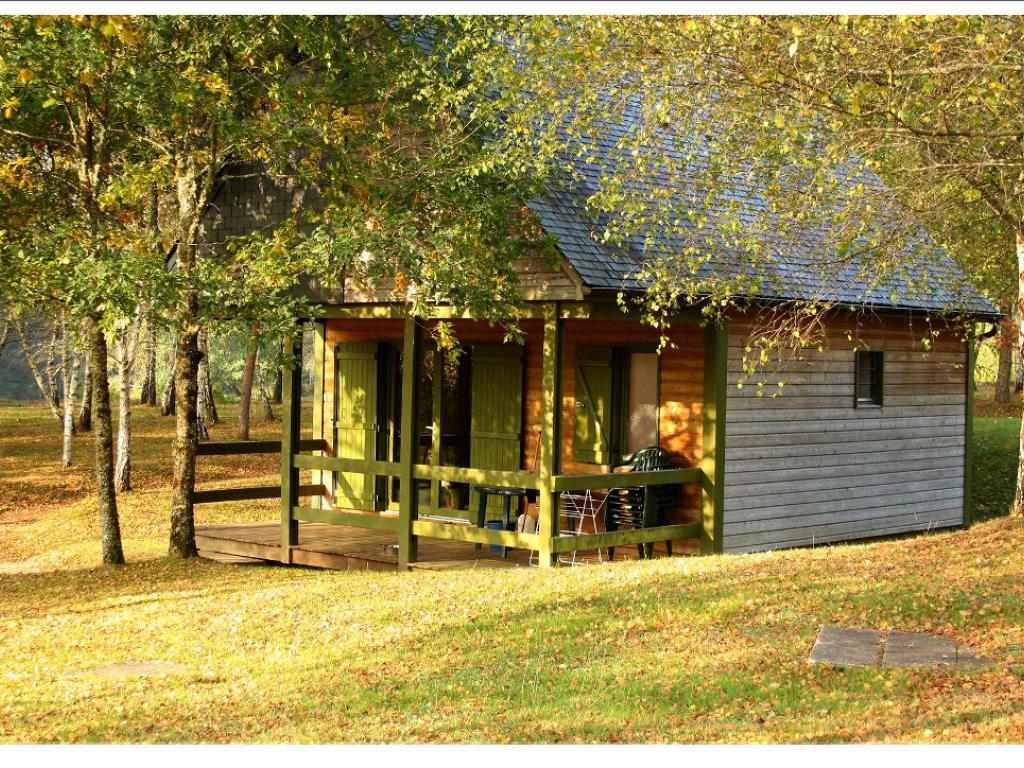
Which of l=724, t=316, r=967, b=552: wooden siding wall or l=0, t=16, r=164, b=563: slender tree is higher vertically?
l=0, t=16, r=164, b=563: slender tree

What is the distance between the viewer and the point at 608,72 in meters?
11.4

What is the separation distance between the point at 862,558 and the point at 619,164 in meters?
5.06

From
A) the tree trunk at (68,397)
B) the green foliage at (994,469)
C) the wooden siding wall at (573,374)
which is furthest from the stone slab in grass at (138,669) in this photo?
the tree trunk at (68,397)

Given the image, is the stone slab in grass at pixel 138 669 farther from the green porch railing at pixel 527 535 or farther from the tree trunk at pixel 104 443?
the tree trunk at pixel 104 443

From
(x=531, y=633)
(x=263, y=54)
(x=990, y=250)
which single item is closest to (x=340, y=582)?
(x=531, y=633)

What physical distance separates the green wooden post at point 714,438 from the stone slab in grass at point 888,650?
523cm

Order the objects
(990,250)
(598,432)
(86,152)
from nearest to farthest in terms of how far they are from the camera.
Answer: (86,152) < (598,432) < (990,250)

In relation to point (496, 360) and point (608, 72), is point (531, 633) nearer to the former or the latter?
point (608, 72)

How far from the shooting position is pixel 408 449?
1407 cm

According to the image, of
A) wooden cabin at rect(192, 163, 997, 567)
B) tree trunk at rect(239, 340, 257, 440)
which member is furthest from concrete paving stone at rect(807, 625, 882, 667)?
tree trunk at rect(239, 340, 257, 440)

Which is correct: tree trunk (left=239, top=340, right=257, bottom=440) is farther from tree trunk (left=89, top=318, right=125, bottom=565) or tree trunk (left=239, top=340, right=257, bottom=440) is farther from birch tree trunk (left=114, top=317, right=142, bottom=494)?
tree trunk (left=89, top=318, right=125, bottom=565)

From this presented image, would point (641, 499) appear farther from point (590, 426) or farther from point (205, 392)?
point (205, 392)

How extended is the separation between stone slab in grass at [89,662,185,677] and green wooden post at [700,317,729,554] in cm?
677

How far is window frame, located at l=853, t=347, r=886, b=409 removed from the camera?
1614cm
